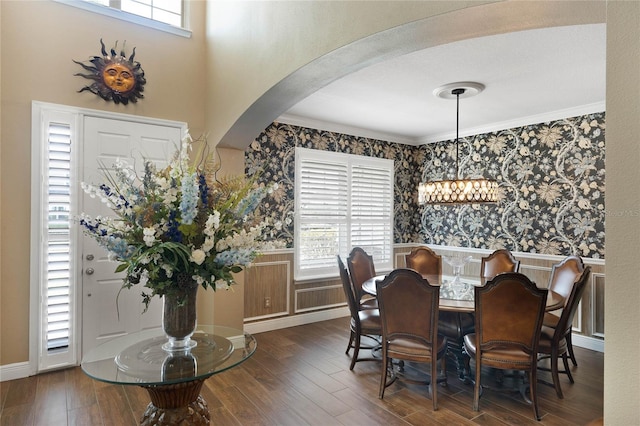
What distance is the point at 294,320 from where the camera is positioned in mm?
5098

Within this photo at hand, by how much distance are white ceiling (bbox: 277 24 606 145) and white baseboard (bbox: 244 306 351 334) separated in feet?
8.86

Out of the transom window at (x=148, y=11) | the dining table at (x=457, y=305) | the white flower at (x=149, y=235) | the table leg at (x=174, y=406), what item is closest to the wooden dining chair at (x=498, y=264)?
the dining table at (x=457, y=305)

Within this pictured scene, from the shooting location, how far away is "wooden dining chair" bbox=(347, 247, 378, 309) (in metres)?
4.06

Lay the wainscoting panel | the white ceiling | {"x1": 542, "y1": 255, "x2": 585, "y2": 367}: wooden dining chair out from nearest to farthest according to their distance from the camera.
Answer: the white ceiling → {"x1": 542, "y1": 255, "x2": 585, "y2": 367}: wooden dining chair → the wainscoting panel

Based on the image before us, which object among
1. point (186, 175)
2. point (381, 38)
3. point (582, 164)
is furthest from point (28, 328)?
point (582, 164)

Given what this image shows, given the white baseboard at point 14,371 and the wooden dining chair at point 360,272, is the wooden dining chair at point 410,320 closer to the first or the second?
the wooden dining chair at point 360,272

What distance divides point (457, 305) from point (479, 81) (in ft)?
7.38

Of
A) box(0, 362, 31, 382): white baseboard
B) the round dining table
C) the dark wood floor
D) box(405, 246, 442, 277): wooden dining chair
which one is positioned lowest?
the dark wood floor

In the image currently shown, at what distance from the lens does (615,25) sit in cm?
101

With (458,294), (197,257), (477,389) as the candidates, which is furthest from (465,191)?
(197,257)

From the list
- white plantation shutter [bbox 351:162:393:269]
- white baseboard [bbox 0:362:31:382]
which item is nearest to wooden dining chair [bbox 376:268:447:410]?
white plantation shutter [bbox 351:162:393:269]

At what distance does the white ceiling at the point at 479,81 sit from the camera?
2986mm

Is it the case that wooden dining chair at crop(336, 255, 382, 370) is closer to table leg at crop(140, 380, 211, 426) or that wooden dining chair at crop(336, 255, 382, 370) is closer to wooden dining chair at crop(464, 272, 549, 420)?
wooden dining chair at crop(464, 272, 549, 420)

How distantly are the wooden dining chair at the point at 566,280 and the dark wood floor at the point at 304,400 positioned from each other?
0.37m
